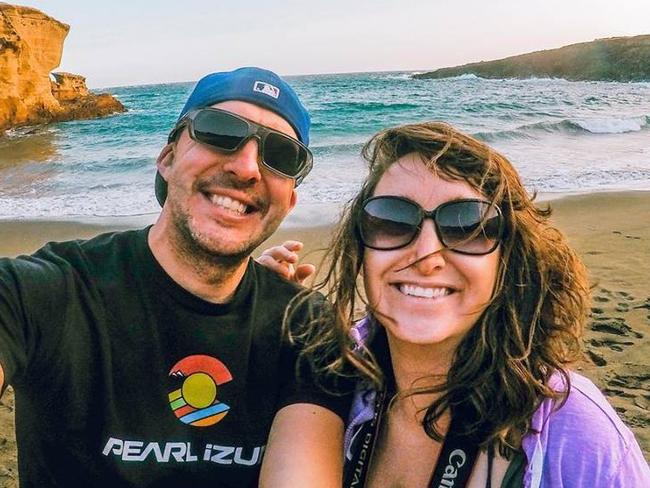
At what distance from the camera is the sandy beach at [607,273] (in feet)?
13.8

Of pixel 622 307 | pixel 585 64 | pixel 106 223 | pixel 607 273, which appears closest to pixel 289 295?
pixel 622 307

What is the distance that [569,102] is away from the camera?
31.0 m

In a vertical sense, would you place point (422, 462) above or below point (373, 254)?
below

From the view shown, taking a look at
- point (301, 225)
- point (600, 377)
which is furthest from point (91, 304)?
point (301, 225)

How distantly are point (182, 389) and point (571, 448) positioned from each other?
1.38 metres

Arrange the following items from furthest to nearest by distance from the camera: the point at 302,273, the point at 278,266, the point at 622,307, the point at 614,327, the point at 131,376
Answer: the point at 622,307, the point at 614,327, the point at 302,273, the point at 278,266, the point at 131,376

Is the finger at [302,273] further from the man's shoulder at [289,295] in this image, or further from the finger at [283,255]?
the man's shoulder at [289,295]

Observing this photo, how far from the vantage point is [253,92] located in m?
2.74

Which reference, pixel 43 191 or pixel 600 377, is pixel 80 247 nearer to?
pixel 600 377

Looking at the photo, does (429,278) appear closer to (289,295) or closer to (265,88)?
(289,295)

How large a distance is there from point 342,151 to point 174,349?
50.5ft

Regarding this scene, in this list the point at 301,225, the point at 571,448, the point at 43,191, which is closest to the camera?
the point at 571,448

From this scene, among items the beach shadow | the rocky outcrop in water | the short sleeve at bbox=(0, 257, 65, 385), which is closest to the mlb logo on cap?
the short sleeve at bbox=(0, 257, 65, 385)

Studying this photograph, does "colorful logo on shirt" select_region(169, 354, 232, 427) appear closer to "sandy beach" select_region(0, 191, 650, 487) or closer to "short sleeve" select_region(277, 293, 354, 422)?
"short sleeve" select_region(277, 293, 354, 422)
